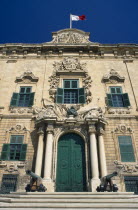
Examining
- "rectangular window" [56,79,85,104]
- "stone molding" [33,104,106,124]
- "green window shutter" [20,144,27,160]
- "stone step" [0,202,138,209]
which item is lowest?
"stone step" [0,202,138,209]

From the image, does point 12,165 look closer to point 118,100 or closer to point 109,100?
point 109,100

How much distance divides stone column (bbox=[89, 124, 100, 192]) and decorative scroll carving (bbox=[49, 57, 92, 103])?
2.82m

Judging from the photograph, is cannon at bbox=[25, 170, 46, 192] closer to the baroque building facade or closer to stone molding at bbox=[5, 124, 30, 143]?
the baroque building facade

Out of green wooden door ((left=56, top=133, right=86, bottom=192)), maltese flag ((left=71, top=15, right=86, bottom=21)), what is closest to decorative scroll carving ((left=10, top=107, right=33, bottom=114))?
green wooden door ((left=56, top=133, right=86, bottom=192))

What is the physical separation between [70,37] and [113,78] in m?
6.33

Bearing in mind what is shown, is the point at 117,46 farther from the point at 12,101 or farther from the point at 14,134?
the point at 14,134

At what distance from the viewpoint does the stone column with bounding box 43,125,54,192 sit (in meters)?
10.2

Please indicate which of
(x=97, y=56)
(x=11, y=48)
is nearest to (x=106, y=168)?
(x=97, y=56)

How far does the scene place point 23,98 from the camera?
1446cm

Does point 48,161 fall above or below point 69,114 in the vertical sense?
below

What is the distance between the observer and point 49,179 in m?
10.4

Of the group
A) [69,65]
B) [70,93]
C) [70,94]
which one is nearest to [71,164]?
[70,94]

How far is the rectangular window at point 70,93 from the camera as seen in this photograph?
46.5ft

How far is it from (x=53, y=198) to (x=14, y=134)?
666cm
